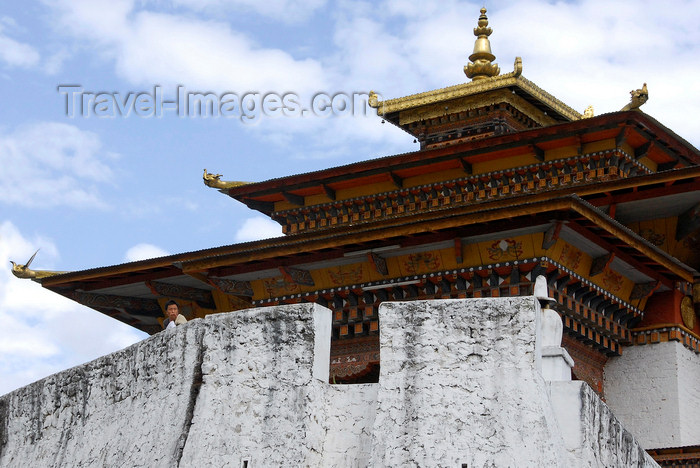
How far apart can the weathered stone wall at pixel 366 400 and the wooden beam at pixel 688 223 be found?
7643 millimetres

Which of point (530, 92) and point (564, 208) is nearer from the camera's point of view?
point (564, 208)

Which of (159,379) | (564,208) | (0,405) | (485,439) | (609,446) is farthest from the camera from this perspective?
(564,208)

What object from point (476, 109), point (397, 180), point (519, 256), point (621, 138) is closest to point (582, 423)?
point (519, 256)

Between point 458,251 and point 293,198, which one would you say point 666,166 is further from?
point 293,198

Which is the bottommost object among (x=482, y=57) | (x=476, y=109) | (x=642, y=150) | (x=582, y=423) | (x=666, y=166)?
(x=582, y=423)

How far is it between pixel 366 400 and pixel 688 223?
28.7 feet

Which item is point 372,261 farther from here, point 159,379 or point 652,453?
point 159,379

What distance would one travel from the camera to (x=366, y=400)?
722 centimetres

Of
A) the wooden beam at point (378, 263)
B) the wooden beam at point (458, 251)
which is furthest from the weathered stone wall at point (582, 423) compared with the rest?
the wooden beam at point (378, 263)

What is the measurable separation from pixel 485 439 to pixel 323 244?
765 centimetres

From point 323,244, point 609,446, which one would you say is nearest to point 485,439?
point 609,446

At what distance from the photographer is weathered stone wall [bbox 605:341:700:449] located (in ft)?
47.1

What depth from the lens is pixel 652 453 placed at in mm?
13094

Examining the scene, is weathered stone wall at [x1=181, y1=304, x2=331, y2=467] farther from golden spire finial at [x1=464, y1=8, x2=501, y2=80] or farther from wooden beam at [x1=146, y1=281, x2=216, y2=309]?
golden spire finial at [x1=464, y1=8, x2=501, y2=80]
